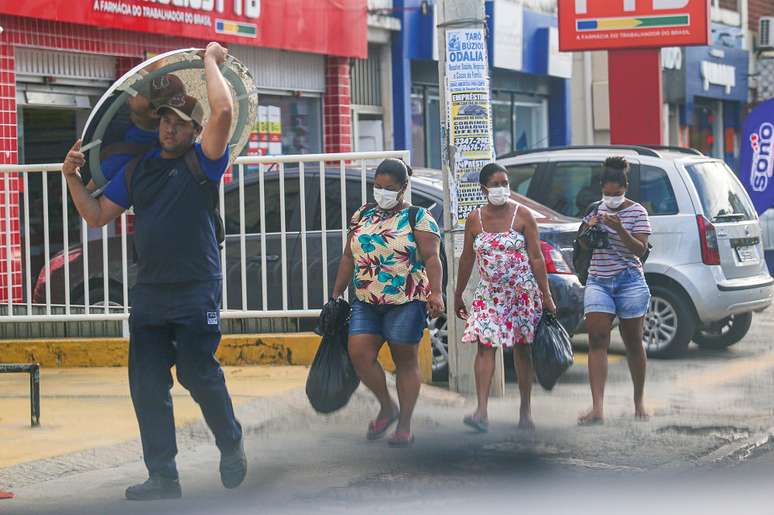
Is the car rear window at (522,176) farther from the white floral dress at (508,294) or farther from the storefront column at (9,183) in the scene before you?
the white floral dress at (508,294)

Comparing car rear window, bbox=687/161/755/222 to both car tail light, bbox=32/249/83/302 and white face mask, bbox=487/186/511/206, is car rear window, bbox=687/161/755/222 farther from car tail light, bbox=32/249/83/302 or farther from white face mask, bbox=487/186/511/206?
A: car tail light, bbox=32/249/83/302

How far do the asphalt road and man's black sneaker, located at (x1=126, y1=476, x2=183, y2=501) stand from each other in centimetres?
5

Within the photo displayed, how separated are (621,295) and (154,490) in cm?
361

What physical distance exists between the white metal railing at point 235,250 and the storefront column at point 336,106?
25.6 ft

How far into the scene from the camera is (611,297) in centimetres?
962

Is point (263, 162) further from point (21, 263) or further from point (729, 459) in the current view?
point (729, 459)

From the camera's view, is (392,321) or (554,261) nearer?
(392,321)

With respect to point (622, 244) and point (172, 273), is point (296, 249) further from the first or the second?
point (172, 273)

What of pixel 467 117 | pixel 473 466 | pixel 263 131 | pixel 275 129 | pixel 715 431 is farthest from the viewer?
pixel 275 129

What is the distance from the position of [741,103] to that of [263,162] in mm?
24120

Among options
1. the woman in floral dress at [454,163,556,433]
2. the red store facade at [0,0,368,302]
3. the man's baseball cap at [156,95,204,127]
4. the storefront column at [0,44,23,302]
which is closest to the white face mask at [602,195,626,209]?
the woman in floral dress at [454,163,556,433]

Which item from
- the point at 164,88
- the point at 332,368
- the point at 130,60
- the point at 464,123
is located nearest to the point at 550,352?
the point at 332,368

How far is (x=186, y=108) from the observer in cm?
718

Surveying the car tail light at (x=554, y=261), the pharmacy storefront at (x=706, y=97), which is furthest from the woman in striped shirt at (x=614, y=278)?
the pharmacy storefront at (x=706, y=97)
